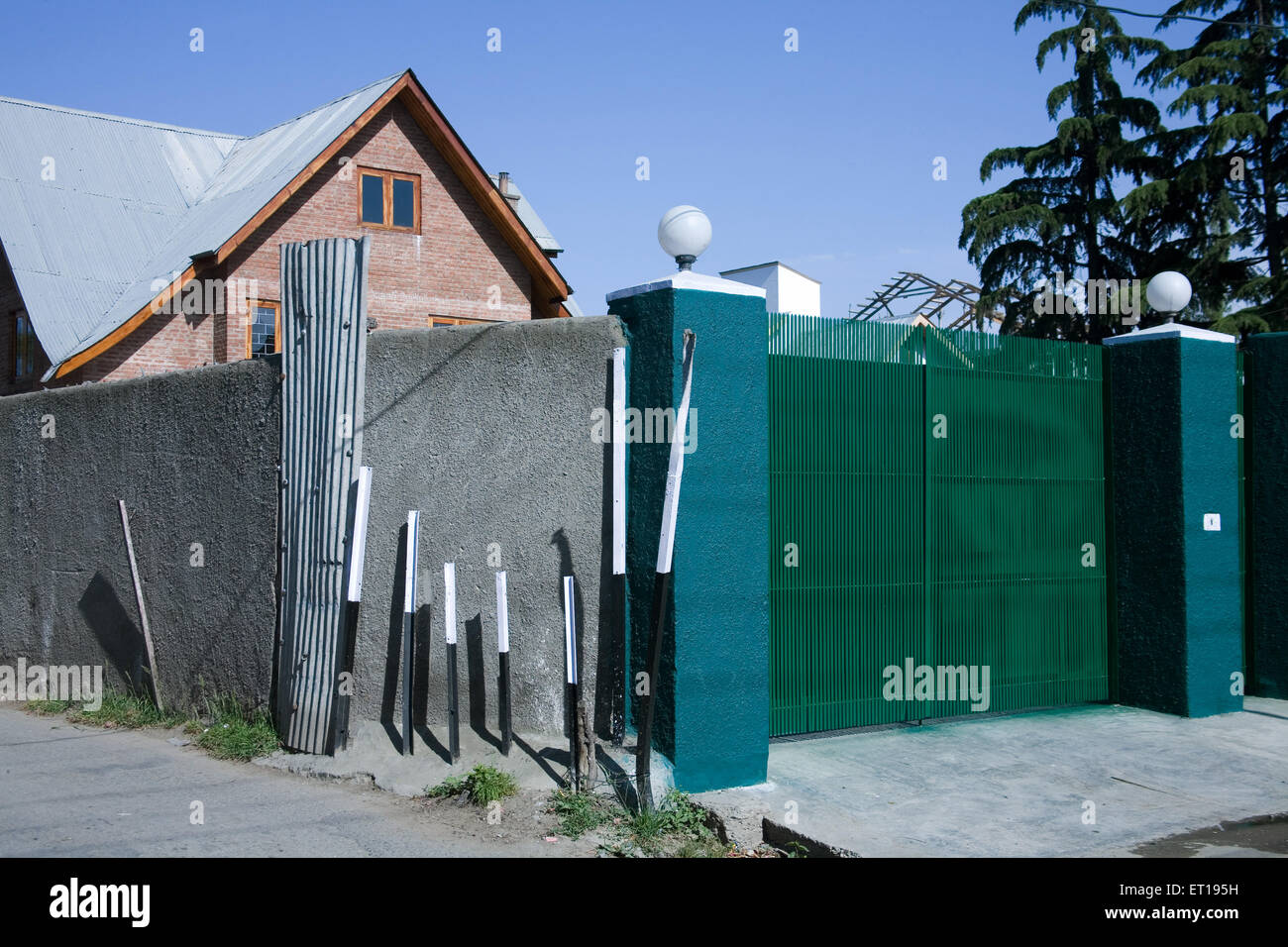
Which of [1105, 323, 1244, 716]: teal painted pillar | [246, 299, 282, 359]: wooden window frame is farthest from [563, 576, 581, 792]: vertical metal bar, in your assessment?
[246, 299, 282, 359]: wooden window frame

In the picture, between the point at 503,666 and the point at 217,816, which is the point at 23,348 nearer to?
the point at 217,816

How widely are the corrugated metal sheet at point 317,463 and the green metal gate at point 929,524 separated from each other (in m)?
2.64

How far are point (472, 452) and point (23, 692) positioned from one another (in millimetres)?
5677

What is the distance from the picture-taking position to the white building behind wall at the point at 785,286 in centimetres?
2023

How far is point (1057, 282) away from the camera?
23.6 m

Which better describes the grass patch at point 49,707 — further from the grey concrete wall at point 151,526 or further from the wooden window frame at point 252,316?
the wooden window frame at point 252,316

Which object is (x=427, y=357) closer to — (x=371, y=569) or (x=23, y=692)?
(x=371, y=569)

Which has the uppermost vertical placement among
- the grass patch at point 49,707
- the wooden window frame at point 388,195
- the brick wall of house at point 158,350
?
the wooden window frame at point 388,195

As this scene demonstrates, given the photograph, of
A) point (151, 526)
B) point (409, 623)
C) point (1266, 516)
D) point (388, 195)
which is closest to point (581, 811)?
point (409, 623)

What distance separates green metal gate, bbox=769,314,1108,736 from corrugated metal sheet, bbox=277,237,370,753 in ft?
8.68

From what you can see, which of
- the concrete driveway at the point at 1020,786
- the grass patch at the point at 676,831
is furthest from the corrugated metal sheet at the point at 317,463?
the concrete driveway at the point at 1020,786

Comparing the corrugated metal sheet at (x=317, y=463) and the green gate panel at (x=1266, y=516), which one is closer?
the corrugated metal sheet at (x=317, y=463)

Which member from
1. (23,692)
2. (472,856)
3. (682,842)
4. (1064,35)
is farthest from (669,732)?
(1064,35)

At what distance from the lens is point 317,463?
282 inches
